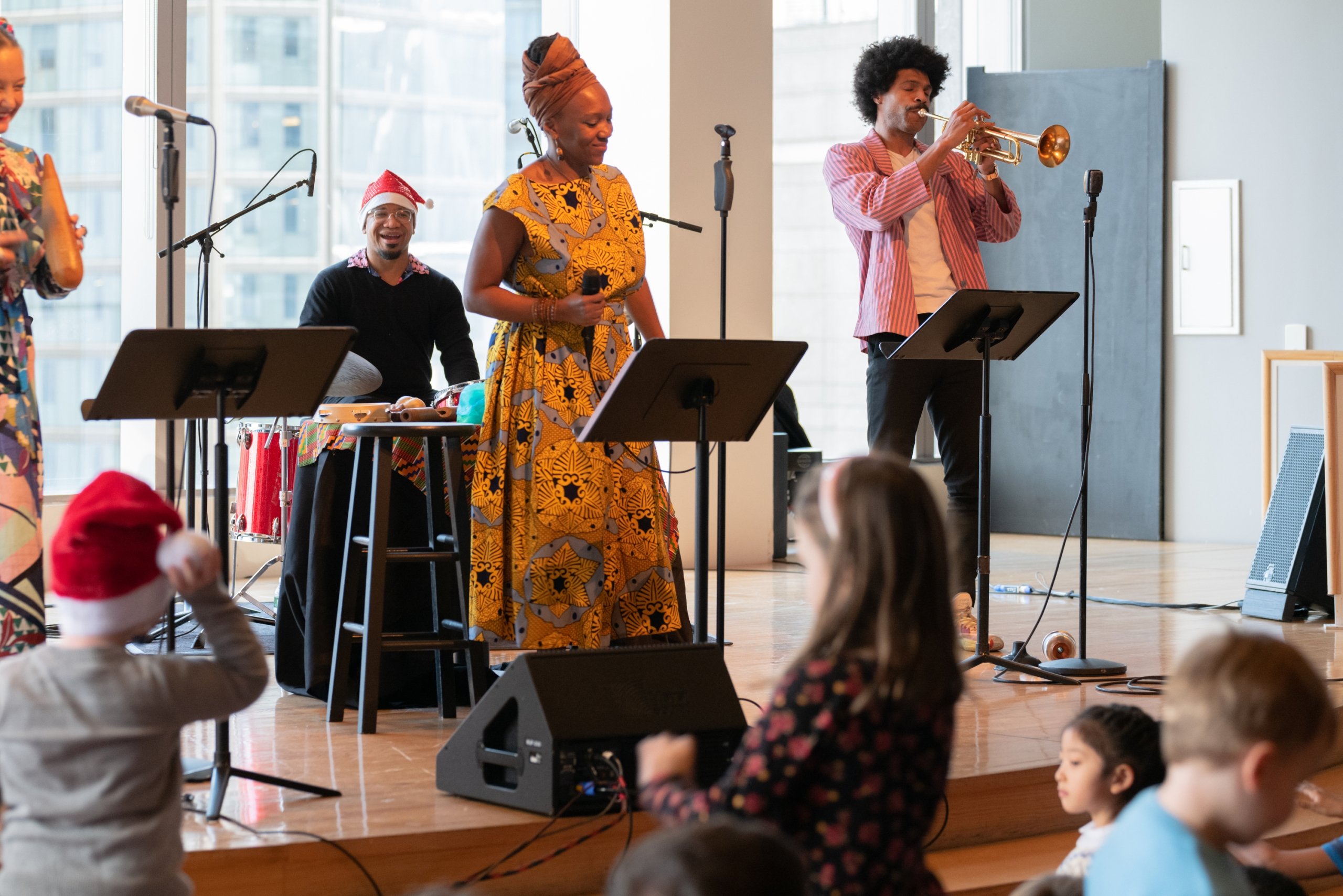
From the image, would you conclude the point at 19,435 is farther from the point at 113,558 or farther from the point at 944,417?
the point at 944,417

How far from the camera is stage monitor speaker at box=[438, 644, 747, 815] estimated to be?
2707mm

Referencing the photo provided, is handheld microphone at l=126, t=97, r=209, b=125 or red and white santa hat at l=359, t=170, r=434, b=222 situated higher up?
red and white santa hat at l=359, t=170, r=434, b=222

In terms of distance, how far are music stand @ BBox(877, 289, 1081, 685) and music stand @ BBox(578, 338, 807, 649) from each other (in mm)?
611

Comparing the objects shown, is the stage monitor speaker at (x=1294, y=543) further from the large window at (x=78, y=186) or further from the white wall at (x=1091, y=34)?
the large window at (x=78, y=186)

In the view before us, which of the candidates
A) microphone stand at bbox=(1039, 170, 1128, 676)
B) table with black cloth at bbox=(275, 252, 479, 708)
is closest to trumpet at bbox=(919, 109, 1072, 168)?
microphone stand at bbox=(1039, 170, 1128, 676)

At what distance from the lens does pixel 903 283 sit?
4.34 meters

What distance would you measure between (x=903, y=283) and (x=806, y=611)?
1.69 m

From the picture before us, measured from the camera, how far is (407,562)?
3.77 m

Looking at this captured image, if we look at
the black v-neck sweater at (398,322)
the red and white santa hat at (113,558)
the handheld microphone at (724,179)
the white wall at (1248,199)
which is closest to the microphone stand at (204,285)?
the black v-neck sweater at (398,322)

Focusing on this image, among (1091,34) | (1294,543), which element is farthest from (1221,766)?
(1091,34)

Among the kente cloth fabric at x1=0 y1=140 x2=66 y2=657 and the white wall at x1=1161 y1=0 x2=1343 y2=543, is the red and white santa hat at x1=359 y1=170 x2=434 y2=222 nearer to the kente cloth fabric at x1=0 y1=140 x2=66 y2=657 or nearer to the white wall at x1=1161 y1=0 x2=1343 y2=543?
the kente cloth fabric at x1=0 y1=140 x2=66 y2=657

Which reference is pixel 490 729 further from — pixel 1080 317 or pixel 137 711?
pixel 1080 317

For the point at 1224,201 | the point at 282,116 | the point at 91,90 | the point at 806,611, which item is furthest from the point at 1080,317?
the point at 91,90

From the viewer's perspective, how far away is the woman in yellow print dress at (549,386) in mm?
3549
